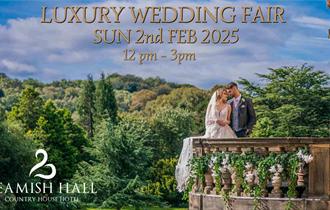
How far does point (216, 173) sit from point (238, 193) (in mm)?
582

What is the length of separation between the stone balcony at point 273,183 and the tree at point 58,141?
2714 centimetres

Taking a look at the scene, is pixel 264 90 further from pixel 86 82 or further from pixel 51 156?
pixel 86 82

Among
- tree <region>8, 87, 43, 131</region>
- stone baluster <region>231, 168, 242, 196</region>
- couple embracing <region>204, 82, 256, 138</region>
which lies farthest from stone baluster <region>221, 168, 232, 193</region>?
tree <region>8, 87, 43, 131</region>

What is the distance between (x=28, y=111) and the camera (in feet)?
148

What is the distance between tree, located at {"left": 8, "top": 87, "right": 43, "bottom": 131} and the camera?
45.0 metres

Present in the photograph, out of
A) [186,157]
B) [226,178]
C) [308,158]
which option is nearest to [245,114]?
[186,157]

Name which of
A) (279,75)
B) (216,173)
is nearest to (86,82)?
(279,75)

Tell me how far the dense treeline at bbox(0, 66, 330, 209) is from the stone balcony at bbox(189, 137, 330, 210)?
601 inches

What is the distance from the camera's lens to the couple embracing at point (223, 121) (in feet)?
51.8

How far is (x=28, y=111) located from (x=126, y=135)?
762cm

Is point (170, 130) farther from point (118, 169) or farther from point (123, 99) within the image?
point (123, 99)

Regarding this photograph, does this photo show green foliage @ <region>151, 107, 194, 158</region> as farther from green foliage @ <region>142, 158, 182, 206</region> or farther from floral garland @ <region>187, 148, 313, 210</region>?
floral garland @ <region>187, 148, 313, 210</region>

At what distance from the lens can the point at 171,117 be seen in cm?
5503

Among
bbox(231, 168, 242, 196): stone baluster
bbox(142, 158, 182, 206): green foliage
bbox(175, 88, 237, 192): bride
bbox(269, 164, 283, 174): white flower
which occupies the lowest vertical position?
bbox(142, 158, 182, 206): green foliage
